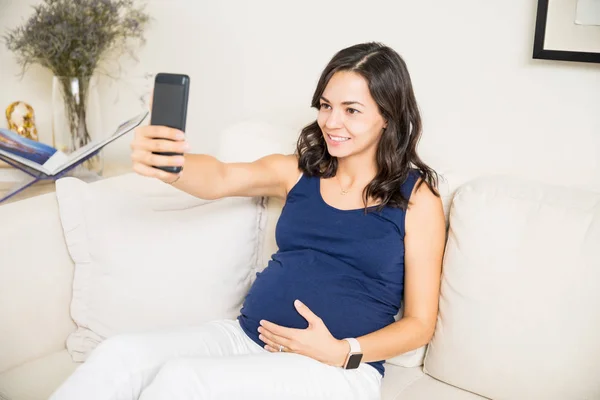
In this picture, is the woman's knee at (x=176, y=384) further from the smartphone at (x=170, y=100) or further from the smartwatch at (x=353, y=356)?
the smartphone at (x=170, y=100)

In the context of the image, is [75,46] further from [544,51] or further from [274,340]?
[544,51]

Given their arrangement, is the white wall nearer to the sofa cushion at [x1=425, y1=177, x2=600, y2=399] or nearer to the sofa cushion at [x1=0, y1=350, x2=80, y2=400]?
the sofa cushion at [x1=425, y1=177, x2=600, y2=399]

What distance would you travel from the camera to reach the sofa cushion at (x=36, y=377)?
4.84ft

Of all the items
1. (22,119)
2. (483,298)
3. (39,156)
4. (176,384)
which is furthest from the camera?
(22,119)

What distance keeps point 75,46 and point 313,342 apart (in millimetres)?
1395

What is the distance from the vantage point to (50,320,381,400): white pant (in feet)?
4.07

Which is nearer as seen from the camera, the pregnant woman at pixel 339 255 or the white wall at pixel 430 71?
the pregnant woman at pixel 339 255

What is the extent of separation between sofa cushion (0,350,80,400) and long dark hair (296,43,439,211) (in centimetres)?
83

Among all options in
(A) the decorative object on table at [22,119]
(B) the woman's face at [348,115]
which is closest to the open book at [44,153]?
(A) the decorative object on table at [22,119]

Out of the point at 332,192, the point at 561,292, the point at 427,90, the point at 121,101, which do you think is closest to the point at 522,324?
the point at 561,292

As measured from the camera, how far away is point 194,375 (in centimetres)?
124

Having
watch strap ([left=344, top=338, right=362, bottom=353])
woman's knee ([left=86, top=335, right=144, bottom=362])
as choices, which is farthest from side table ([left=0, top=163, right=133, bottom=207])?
watch strap ([left=344, top=338, right=362, bottom=353])

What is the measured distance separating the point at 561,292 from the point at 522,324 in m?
0.11

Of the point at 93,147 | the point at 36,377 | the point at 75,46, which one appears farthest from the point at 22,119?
the point at 36,377
